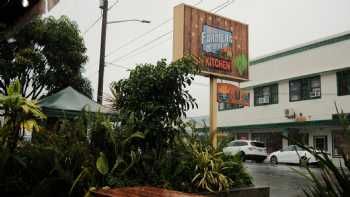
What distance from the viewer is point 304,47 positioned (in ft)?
83.4

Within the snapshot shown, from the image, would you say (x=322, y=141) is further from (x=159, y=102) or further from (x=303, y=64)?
(x=159, y=102)

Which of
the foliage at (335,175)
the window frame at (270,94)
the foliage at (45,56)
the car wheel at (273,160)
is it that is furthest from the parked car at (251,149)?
the foliage at (335,175)

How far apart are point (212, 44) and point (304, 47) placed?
17.8m

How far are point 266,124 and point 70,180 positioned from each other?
23931 millimetres

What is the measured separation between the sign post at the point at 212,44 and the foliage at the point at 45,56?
7.71 meters

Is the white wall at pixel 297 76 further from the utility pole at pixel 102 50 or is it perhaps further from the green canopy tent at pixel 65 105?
the green canopy tent at pixel 65 105

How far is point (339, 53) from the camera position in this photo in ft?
75.3

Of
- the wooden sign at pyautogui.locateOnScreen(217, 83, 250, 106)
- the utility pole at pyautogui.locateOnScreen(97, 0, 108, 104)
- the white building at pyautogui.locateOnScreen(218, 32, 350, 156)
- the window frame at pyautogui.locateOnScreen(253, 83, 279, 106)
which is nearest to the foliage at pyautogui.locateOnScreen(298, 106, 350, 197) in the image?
the wooden sign at pyautogui.locateOnScreen(217, 83, 250, 106)

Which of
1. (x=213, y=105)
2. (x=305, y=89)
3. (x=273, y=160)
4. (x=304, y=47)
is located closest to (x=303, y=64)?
(x=304, y=47)

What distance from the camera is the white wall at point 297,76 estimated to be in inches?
906

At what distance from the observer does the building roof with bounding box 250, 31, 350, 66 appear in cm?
2300

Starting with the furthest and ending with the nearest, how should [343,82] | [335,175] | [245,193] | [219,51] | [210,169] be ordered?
[343,82]
[219,51]
[210,169]
[245,193]
[335,175]

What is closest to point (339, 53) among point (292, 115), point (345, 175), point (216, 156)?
point (292, 115)

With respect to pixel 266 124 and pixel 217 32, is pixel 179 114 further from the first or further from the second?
pixel 266 124
